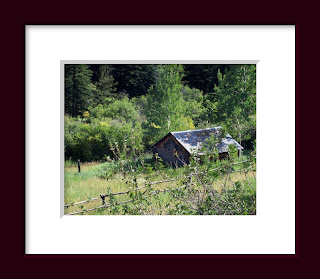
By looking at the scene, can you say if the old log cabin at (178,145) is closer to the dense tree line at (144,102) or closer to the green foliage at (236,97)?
the dense tree line at (144,102)

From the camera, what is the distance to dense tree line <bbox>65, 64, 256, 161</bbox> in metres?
6.16

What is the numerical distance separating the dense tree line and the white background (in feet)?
7.71

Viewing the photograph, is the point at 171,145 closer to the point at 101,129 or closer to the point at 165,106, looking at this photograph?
the point at 165,106

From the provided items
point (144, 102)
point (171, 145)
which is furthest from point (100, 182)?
point (144, 102)

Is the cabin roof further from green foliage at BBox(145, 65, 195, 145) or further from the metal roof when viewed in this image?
green foliage at BBox(145, 65, 195, 145)

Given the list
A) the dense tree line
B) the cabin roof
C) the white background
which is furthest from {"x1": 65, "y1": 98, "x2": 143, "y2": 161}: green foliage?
the white background

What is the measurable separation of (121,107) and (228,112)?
8.64 feet
